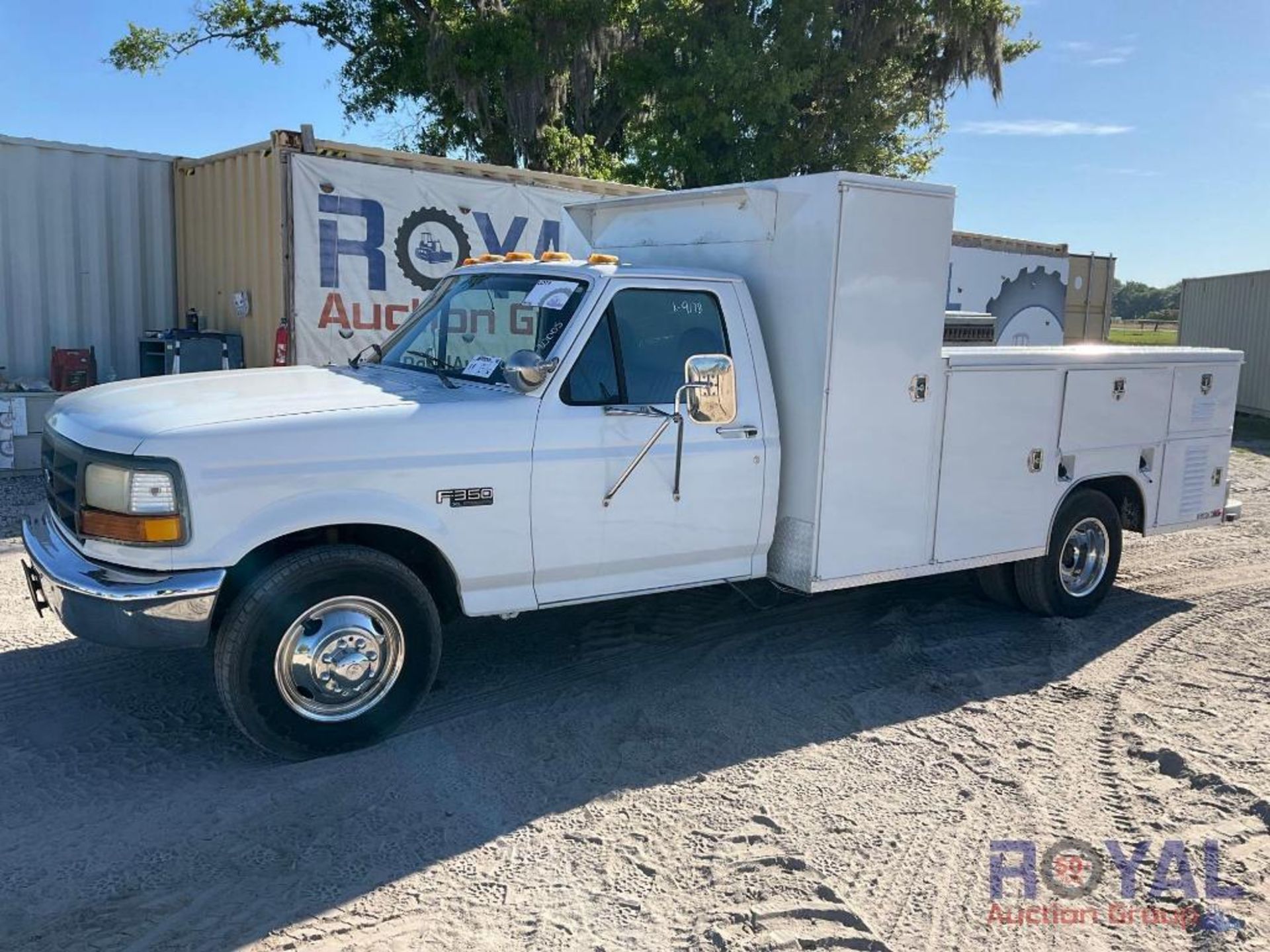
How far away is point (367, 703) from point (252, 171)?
25.1 ft

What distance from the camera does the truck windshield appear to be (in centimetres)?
498

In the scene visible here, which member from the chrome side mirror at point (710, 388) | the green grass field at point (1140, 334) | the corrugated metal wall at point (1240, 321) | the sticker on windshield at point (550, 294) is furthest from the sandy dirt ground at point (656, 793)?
the green grass field at point (1140, 334)

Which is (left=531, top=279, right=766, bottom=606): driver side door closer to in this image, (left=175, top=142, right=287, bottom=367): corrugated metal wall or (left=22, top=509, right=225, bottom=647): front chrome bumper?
(left=22, top=509, right=225, bottom=647): front chrome bumper

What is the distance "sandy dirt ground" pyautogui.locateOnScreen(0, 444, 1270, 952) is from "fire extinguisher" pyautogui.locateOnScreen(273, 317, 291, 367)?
4.35 meters

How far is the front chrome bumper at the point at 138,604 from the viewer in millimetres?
3971

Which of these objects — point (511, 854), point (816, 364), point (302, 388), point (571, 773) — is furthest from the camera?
point (816, 364)

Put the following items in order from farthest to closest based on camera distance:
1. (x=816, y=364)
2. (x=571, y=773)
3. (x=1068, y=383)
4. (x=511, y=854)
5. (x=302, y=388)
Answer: (x=1068, y=383) < (x=816, y=364) < (x=302, y=388) < (x=571, y=773) < (x=511, y=854)

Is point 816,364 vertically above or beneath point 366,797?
above

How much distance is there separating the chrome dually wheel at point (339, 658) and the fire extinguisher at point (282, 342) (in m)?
6.54

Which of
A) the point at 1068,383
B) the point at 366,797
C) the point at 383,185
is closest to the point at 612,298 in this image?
the point at 366,797

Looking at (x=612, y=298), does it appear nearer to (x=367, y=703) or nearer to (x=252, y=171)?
(x=367, y=703)

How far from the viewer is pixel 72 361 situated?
1074cm

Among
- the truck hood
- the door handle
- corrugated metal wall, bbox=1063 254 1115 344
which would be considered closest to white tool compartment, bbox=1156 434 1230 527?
the door handle

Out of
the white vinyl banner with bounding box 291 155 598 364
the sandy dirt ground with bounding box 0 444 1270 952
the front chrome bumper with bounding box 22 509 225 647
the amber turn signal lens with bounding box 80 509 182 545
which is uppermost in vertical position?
the white vinyl banner with bounding box 291 155 598 364
